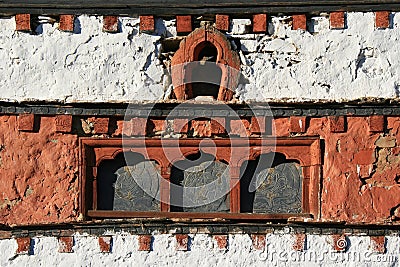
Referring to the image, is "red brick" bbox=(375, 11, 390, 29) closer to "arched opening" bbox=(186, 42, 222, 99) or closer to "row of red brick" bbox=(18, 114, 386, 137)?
"row of red brick" bbox=(18, 114, 386, 137)

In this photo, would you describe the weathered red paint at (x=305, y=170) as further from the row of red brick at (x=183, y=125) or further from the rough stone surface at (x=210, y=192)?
the rough stone surface at (x=210, y=192)

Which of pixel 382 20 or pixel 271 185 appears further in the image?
pixel 271 185

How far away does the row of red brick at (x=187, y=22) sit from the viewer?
575 inches

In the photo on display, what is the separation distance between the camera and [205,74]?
14852mm

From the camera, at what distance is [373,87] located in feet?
47.8

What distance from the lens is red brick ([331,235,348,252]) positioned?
14141mm

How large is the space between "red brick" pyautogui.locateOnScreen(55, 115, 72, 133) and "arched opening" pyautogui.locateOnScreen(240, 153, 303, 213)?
208 centimetres

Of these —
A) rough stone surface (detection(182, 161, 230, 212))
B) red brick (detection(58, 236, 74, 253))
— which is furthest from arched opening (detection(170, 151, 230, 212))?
red brick (detection(58, 236, 74, 253))

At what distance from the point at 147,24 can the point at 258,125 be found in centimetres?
175

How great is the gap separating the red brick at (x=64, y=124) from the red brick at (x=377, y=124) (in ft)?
11.4

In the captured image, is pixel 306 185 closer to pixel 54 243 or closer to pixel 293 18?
pixel 293 18

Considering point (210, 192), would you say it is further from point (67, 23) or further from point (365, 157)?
point (67, 23)

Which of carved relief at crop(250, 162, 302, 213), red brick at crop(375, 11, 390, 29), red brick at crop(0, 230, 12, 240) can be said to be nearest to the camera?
red brick at crop(0, 230, 12, 240)

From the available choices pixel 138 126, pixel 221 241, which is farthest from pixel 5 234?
pixel 221 241
